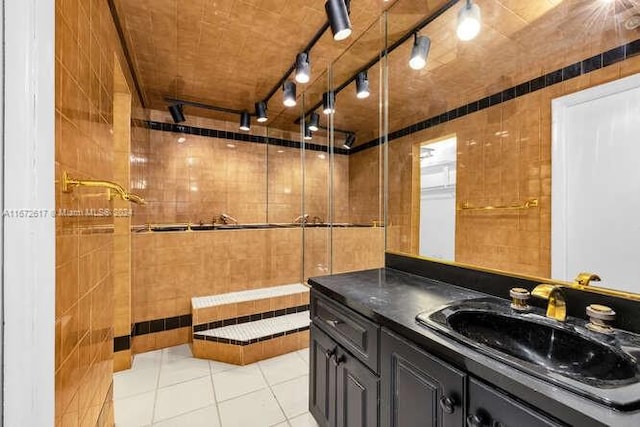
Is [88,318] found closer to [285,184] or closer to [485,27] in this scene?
[485,27]

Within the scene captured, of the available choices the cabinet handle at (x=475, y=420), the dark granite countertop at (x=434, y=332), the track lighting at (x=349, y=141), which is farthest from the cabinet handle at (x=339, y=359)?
the track lighting at (x=349, y=141)

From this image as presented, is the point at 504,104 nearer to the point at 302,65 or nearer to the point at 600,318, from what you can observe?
the point at 600,318

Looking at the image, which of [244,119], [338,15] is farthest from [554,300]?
[244,119]

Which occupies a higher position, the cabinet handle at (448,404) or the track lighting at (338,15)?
the track lighting at (338,15)

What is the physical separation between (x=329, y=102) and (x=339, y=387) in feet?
8.25

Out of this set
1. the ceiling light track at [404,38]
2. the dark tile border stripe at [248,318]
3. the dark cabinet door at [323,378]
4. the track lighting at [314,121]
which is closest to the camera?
the dark cabinet door at [323,378]

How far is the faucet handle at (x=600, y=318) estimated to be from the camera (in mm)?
817

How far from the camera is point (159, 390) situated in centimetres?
198

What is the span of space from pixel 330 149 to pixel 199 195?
186 cm

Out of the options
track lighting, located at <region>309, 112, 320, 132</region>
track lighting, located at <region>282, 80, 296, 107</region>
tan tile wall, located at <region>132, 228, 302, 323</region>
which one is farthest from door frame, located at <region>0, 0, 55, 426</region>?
track lighting, located at <region>309, 112, 320, 132</region>

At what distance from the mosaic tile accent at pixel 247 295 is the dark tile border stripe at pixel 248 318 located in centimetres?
15

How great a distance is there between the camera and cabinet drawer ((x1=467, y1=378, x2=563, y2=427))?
60cm

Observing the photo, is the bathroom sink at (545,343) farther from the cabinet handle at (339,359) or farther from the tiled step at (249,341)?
the tiled step at (249,341)

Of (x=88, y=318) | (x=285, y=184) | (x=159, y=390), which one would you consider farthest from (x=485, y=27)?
(x=159, y=390)
